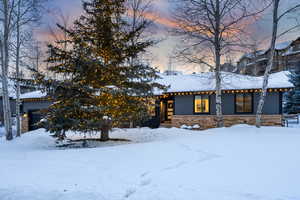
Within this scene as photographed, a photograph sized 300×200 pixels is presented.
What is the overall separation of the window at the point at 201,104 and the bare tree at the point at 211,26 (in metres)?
2.64

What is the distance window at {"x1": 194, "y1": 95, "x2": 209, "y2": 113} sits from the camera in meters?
12.3

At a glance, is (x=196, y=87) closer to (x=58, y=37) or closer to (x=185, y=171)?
(x=185, y=171)

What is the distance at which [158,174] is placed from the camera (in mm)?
3430

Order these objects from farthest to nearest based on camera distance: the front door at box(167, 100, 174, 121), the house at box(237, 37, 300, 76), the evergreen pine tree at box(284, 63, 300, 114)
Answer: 1. the house at box(237, 37, 300, 76)
2. the evergreen pine tree at box(284, 63, 300, 114)
3. the front door at box(167, 100, 174, 121)

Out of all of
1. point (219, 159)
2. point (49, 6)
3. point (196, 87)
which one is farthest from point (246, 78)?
point (49, 6)

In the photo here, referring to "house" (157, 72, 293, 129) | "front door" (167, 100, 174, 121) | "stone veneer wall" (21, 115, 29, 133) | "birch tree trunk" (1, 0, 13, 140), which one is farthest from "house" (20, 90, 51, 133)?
"house" (157, 72, 293, 129)

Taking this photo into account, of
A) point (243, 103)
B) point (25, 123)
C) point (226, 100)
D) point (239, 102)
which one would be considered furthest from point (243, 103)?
point (25, 123)

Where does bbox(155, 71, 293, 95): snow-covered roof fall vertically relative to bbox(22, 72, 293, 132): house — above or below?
above

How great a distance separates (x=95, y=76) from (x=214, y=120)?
8030mm

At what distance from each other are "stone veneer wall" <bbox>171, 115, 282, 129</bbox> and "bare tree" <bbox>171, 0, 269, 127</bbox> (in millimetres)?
2064

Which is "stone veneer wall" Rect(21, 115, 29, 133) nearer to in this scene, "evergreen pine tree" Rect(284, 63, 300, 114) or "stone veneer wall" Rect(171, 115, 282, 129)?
"stone veneer wall" Rect(171, 115, 282, 129)

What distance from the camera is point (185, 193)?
2.77 meters

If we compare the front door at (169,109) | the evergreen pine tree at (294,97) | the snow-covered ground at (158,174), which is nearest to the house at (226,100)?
the front door at (169,109)

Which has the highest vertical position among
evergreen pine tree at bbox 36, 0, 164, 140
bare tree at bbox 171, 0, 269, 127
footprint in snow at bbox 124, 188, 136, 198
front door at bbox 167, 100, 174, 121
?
bare tree at bbox 171, 0, 269, 127
